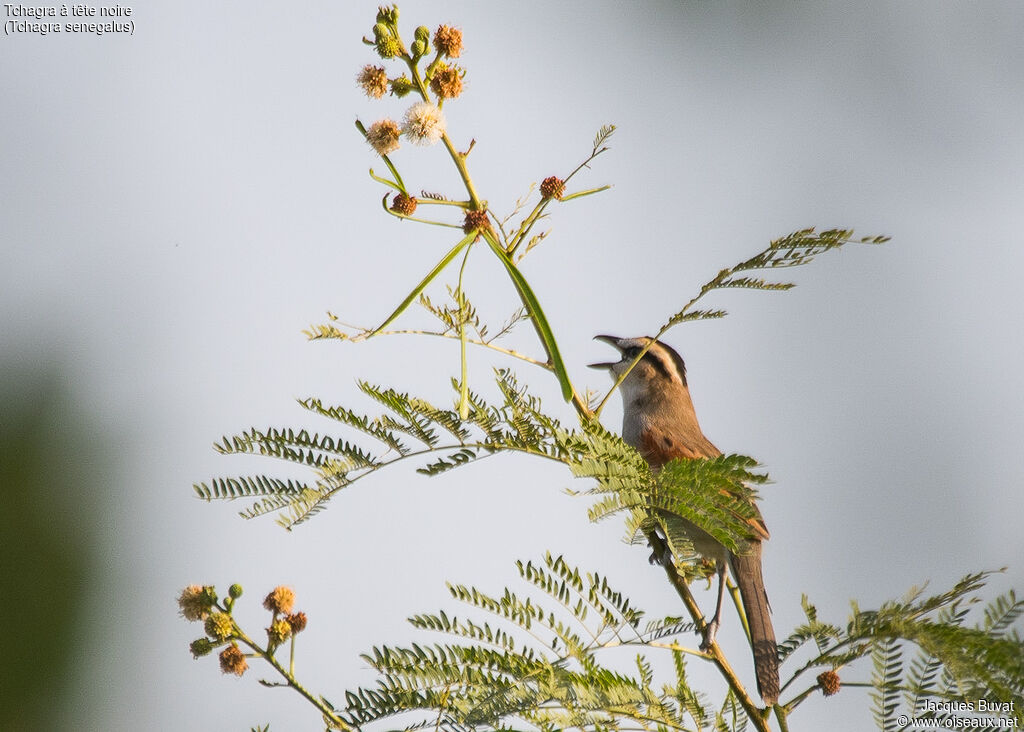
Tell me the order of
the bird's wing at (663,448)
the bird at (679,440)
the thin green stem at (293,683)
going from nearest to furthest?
1. the thin green stem at (293,683)
2. the bird at (679,440)
3. the bird's wing at (663,448)

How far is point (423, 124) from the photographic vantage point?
2.97 meters

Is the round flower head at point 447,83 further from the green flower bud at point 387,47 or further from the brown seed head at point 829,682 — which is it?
the brown seed head at point 829,682

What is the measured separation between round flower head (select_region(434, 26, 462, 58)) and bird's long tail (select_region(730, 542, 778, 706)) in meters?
2.14

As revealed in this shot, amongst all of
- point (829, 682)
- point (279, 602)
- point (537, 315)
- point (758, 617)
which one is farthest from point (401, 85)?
point (758, 617)

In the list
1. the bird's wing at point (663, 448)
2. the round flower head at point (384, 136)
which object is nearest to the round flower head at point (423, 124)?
the round flower head at point (384, 136)

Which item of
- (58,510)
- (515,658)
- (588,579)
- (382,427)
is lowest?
(515,658)

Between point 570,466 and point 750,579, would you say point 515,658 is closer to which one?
point 570,466

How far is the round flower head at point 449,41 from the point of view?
304cm

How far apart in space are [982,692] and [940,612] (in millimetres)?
235

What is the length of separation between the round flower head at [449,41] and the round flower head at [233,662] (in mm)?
1928

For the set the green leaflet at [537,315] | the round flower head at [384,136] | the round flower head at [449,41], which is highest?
the round flower head at [449,41]

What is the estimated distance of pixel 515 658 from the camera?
2865mm

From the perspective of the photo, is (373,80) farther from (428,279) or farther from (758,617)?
(758,617)

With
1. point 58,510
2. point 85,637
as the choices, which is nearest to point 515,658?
point 85,637
